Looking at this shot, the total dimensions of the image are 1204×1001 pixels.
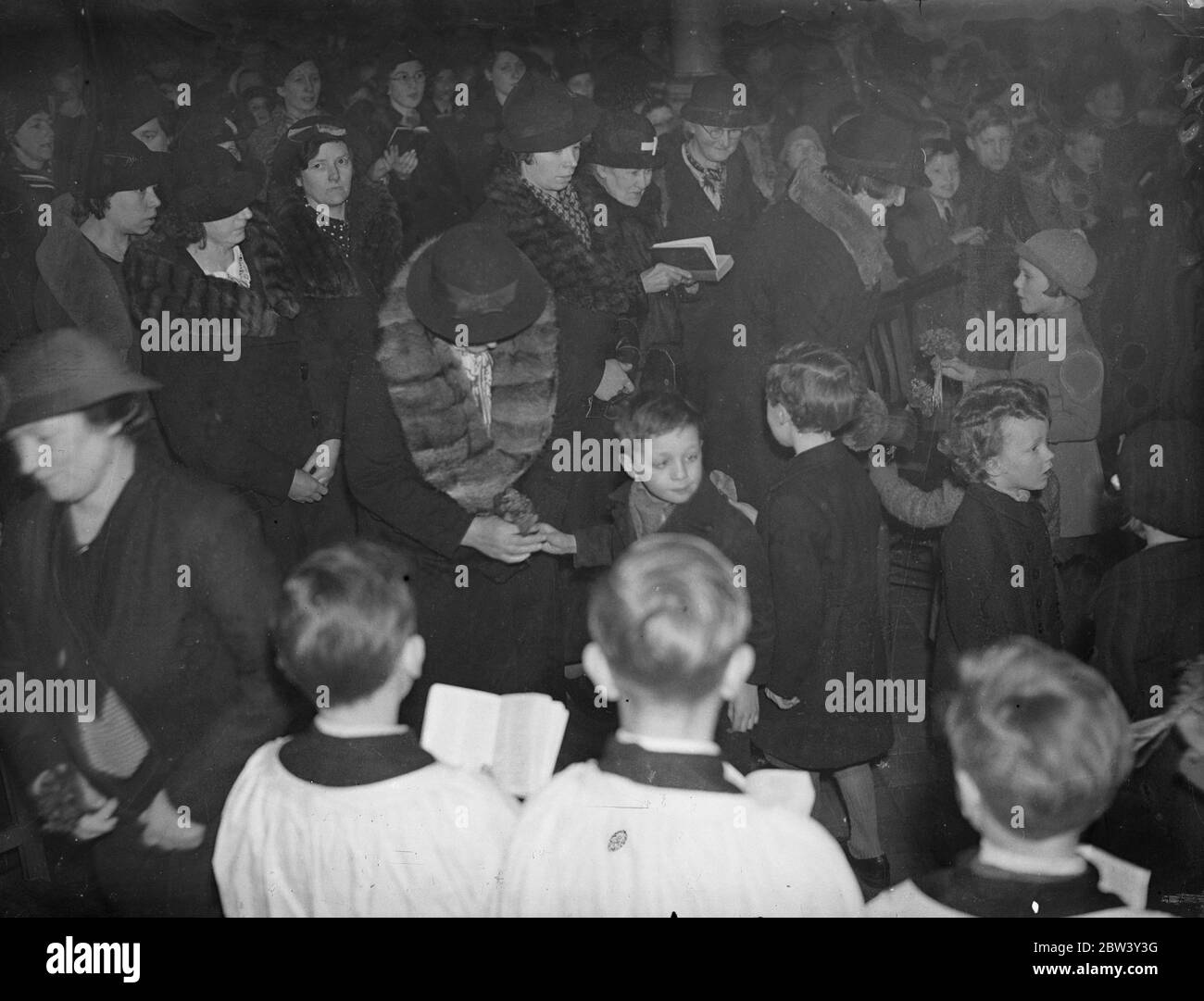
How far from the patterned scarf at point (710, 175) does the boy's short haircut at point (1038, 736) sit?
1.46 m

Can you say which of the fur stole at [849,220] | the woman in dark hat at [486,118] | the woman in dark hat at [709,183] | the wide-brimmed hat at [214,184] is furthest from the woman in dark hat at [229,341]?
the fur stole at [849,220]

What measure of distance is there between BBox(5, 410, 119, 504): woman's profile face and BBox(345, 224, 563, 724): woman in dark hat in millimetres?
705

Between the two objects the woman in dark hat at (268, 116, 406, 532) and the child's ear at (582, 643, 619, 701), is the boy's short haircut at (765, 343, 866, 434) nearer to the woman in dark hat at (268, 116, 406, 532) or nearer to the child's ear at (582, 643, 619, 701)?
the child's ear at (582, 643, 619, 701)

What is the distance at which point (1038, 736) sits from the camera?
3150 mm

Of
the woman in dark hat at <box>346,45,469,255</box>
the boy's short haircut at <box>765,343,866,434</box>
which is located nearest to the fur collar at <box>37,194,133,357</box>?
the woman in dark hat at <box>346,45,469,255</box>

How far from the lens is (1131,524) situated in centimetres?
341

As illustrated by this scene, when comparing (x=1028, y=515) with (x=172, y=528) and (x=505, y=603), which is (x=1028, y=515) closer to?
(x=505, y=603)

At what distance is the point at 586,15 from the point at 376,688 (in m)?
1.92

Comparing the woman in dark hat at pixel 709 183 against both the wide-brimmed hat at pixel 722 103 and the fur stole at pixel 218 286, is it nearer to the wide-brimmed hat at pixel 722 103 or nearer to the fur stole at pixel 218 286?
the wide-brimmed hat at pixel 722 103

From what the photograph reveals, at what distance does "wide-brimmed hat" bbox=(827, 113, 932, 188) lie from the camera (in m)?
3.33

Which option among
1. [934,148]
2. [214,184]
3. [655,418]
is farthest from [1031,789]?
[214,184]

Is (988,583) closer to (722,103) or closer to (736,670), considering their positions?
(736,670)

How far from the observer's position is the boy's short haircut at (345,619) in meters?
3.23
